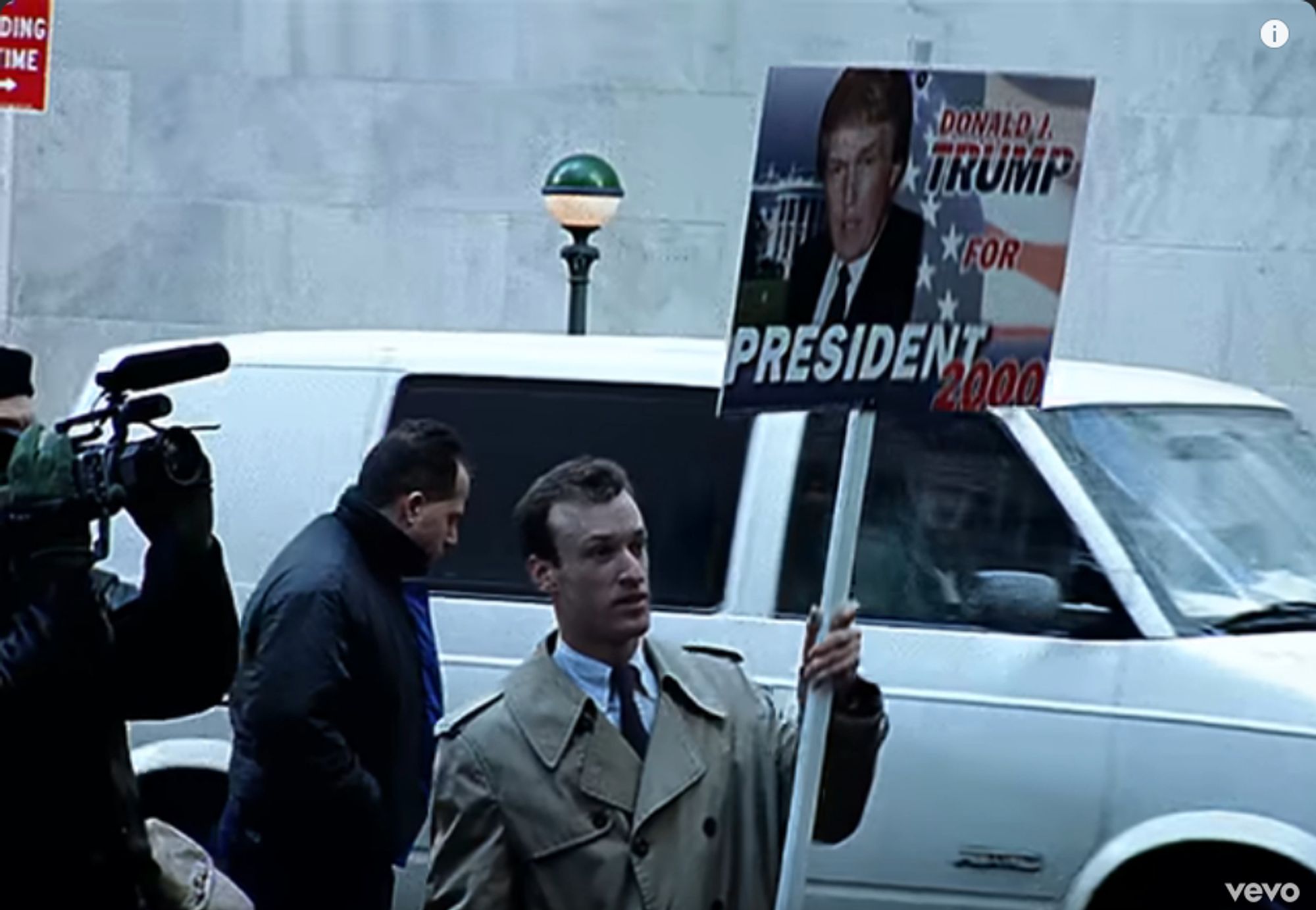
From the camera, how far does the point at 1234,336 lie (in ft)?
54.9

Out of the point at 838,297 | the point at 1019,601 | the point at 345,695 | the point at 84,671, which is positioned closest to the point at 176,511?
the point at 84,671

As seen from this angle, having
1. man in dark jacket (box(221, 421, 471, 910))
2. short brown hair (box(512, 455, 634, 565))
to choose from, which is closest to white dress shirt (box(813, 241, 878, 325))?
short brown hair (box(512, 455, 634, 565))

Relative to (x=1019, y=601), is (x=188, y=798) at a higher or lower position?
lower

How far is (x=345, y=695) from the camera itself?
20.0 feet

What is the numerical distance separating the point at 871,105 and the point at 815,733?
3.39 feet

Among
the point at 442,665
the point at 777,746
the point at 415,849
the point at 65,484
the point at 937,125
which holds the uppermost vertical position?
the point at 937,125

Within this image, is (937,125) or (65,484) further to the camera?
(937,125)

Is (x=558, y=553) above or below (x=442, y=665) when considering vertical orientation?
above

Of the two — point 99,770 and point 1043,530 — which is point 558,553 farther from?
point 1043,530

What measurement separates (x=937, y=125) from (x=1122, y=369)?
345cm

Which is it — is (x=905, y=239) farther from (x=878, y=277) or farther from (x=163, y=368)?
(x=163, y=368)

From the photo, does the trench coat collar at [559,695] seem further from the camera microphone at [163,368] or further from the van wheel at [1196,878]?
the van wheel at [1196,878]

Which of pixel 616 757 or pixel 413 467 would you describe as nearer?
pixel 616 757

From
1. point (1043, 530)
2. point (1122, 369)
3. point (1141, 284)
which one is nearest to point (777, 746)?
point (1043, 530)
